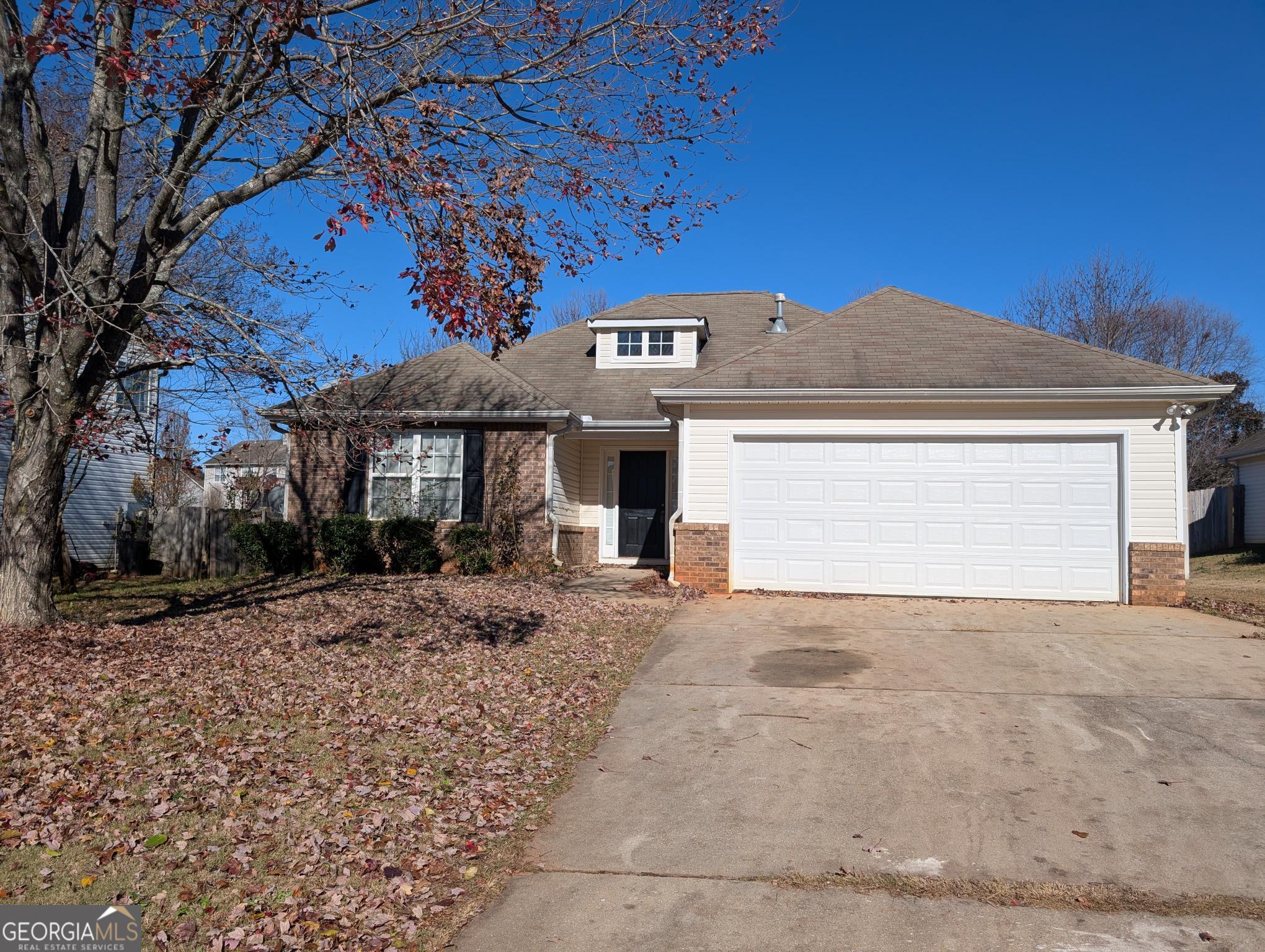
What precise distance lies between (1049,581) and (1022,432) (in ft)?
6.61

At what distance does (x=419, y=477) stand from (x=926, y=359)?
8.32m

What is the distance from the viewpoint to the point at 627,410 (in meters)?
16.2

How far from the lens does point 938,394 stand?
39.3 feet

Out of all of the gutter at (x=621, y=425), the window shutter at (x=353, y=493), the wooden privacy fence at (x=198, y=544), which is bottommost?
the wooden privacy fence at (x=198, y=544)

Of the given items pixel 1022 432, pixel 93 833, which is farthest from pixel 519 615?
pixel 1022 432

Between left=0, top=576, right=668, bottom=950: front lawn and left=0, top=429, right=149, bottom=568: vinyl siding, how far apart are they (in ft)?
31.6

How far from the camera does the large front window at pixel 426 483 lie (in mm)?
15281

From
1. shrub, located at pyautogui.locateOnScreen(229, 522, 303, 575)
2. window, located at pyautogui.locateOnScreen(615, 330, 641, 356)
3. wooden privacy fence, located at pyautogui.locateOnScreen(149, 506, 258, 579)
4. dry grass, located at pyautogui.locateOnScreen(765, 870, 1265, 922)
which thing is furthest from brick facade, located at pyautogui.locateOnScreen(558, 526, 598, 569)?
dry grass, located at pyautogui.locateOnScreen(765, 870, 1265, 922)

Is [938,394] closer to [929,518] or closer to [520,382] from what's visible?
[929,518]

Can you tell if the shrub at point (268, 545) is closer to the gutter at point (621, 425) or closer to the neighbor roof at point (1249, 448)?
the gutter at point (621, 425)

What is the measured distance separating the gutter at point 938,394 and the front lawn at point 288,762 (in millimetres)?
4070

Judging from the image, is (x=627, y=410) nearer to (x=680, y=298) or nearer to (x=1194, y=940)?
(x=680, y=298)

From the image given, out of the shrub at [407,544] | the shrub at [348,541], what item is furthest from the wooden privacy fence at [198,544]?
the shrub at [407,544]

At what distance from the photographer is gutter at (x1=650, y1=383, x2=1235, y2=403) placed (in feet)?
38.1
